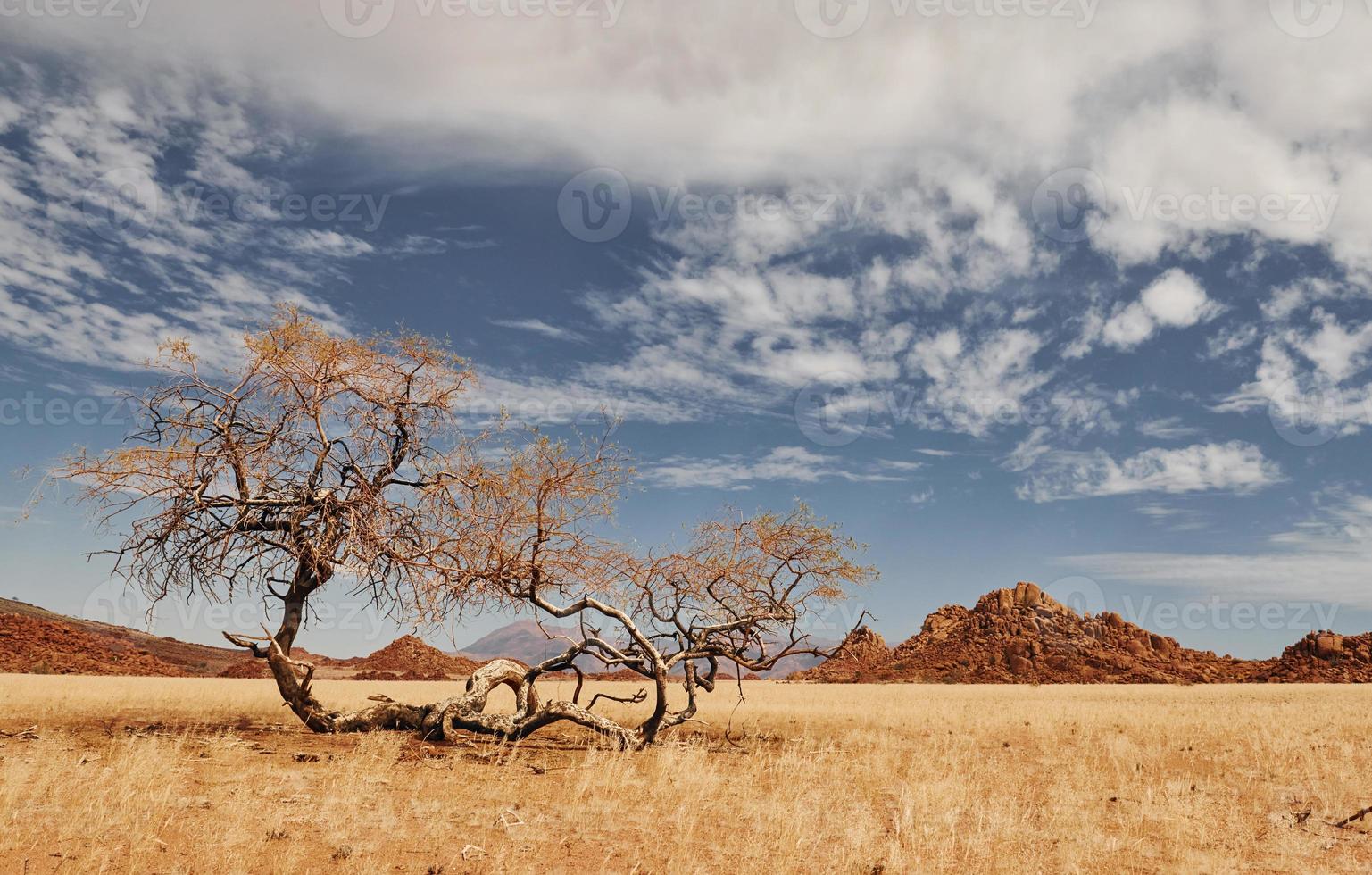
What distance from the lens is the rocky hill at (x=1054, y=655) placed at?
91.0 meters

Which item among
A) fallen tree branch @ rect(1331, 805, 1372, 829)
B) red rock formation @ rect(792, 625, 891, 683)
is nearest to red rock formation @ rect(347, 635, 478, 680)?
red rock formation @ rect(792, 625, 891, 683)

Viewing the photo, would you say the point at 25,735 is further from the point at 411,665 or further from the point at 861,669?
the point at 861,669

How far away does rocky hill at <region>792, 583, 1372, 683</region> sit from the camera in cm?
9100

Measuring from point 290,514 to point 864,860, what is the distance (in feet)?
42.0

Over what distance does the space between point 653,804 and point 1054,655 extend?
321ft

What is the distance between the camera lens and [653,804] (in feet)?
36.2

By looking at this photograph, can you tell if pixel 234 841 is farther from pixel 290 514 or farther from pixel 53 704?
pixel 53 704

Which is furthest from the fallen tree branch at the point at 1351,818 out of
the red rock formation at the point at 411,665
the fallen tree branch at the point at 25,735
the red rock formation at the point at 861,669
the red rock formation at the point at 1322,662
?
the red rock formation at the point at 1322,662

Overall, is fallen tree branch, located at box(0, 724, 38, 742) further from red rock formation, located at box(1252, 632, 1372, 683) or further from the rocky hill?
red rock formation, located at box(1252, 632, 1372, 683)

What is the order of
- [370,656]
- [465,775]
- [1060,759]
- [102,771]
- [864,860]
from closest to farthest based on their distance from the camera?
[864,860] → [102,771] → [465,775] → [1060,759] → [370,656]

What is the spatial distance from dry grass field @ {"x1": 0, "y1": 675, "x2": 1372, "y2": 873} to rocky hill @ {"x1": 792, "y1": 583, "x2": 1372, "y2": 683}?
80530mm

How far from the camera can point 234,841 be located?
825cm

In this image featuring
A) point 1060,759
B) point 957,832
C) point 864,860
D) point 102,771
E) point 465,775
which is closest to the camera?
point 864,860

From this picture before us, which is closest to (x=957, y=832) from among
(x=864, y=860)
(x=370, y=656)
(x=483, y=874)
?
(x=864, y=860)
